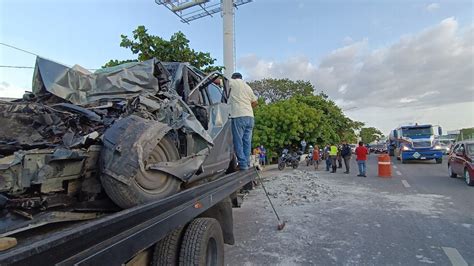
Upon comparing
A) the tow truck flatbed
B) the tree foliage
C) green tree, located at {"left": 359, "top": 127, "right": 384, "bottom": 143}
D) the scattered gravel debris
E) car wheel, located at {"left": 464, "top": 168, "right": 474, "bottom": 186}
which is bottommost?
the scattered gravel debris

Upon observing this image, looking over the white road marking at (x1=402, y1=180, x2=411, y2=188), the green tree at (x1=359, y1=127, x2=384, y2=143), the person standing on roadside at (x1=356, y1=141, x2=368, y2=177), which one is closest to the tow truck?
the white road marking at (x1=402, y1=180, x2=411, y2=188)

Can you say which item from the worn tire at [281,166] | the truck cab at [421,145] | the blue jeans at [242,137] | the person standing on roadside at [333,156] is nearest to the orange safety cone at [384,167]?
the person standing on roadside at [333,156]

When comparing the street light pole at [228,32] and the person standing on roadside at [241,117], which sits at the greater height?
the street light pole at [228,32]

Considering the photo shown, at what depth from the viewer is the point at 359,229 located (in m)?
6.21

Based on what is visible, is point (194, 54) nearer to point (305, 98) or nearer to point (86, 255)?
point (86, 255)

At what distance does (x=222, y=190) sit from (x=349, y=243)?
8.83 ft

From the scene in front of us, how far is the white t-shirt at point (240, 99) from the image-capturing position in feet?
17.9

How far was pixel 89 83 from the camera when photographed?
136 inches

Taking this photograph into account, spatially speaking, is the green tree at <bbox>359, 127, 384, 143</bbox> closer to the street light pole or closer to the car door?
the street light pole

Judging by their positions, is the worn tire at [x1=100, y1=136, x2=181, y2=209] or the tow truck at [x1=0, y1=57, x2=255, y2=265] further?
the worn tire at [x1=100, y1=136, x2=181, y2=209]

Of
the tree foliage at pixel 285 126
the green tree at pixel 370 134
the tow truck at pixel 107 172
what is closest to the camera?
the tow truck at pixel 107 172

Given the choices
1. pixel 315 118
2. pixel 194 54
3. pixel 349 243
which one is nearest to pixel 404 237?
pixel 349 243

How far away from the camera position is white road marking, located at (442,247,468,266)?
14.6ft

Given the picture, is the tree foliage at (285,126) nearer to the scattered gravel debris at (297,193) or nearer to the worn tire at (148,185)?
the scattered gravel debris at (297,193)
